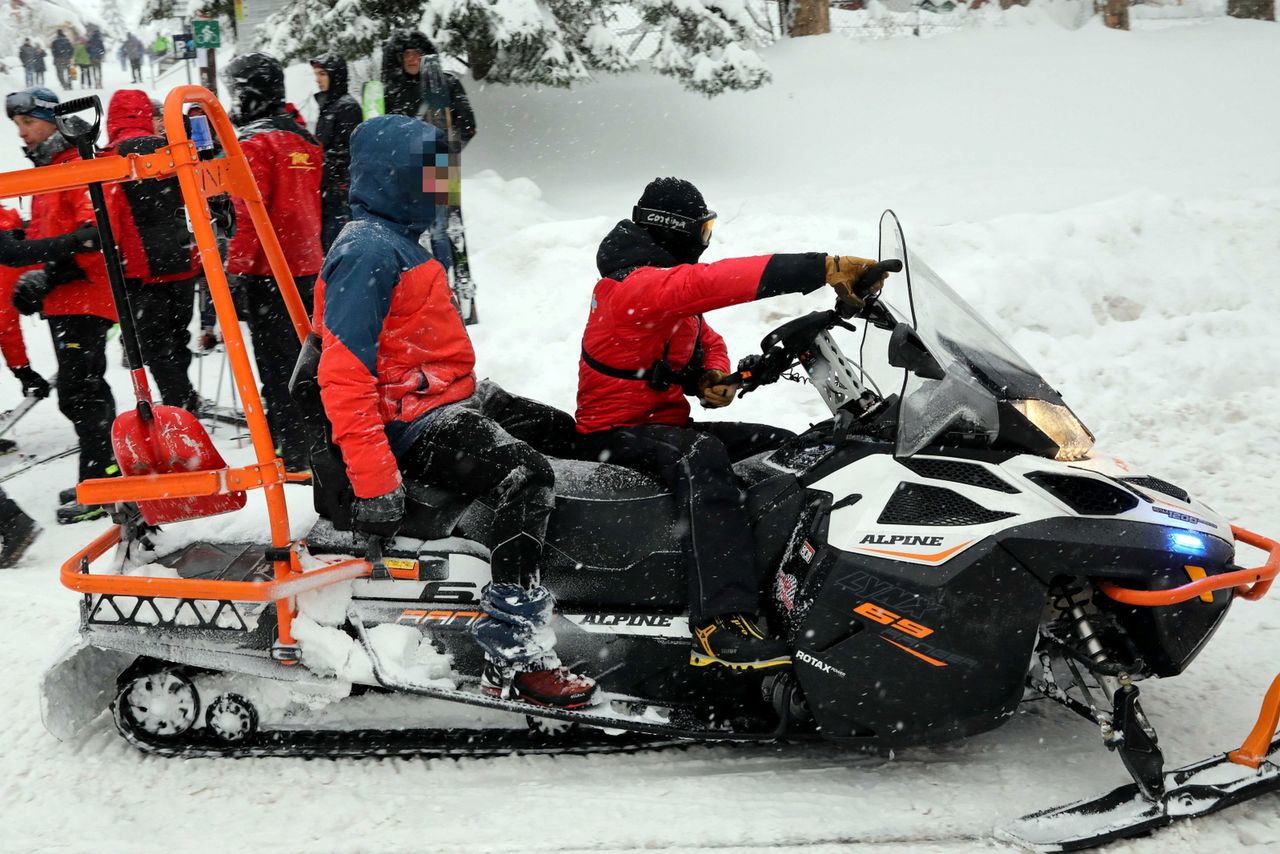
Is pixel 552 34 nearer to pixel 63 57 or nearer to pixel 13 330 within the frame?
pixel 13 330

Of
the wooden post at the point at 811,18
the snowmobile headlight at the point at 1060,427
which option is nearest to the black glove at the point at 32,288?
the snowmobile headlight at the point at 1060,427

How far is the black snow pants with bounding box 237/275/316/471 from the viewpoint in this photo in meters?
5.70

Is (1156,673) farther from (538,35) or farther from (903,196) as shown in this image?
(538,35)

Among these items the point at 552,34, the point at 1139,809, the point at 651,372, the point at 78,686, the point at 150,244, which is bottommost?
the point at 1139,809

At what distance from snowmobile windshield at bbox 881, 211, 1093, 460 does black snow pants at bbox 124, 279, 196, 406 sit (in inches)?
165

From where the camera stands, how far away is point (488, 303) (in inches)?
316

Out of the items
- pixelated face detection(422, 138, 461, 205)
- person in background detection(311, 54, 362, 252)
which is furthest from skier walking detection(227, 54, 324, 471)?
pixelated face detection(422, 138, 461, 205)

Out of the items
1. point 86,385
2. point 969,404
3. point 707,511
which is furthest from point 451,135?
point 969,404

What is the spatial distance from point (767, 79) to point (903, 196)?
2.44 meters

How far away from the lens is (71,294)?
539 centimetres

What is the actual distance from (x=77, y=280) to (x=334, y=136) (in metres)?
1.71

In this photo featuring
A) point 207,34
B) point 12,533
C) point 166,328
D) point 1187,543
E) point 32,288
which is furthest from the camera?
point 207,34

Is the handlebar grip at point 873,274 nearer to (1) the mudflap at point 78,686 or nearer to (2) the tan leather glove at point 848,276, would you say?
(2) the tan leather glove at point 848,276

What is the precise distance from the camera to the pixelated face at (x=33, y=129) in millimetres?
5281
